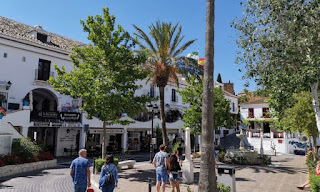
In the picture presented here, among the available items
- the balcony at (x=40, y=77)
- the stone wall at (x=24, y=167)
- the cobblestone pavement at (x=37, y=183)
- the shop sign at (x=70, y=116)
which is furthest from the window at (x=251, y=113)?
the cobblestone pavement at (x=37, y=183)

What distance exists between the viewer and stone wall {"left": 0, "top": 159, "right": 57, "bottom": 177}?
12.6 m

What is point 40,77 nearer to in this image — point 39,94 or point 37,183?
point 39,94

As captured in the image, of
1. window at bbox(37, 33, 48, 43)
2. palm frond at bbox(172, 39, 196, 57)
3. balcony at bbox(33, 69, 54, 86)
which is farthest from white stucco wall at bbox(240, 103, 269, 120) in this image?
window at bbox(37, 33, 48, 43)

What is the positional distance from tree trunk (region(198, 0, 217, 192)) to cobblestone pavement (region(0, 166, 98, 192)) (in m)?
6.07

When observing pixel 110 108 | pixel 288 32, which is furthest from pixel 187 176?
pixel 288 32

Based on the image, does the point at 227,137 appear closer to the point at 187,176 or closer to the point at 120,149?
the point at 120,149

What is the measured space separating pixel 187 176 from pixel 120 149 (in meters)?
18.7

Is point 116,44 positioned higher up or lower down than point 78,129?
higher up

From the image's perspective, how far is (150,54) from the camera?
1958 centimetres

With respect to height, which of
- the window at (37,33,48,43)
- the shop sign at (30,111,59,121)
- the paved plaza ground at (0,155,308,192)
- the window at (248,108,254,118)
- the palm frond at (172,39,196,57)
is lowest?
the paved plaza ground at (0,155,308,192)

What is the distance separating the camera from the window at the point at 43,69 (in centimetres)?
2118

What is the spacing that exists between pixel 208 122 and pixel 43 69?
18.8 metres

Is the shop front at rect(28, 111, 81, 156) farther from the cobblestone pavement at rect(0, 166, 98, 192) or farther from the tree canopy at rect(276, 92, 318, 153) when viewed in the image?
the tree canopy at rect(276, 92, 318, 153)

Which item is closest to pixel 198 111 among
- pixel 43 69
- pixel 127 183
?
pixel 127 183
